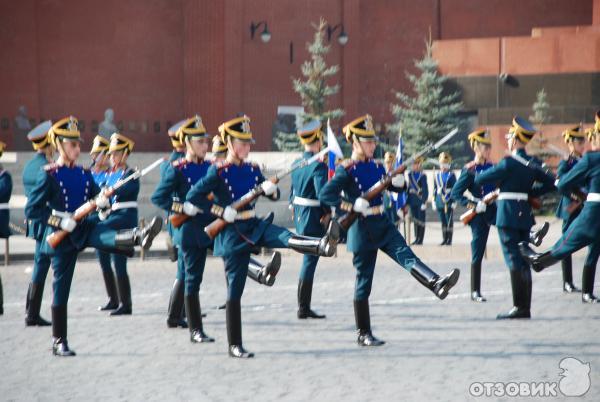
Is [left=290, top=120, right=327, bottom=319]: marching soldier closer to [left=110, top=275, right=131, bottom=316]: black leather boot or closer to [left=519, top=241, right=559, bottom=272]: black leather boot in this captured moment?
[left=110, top=275, right=131, bottom=316]: black leather boot

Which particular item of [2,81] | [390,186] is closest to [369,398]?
[390,186]

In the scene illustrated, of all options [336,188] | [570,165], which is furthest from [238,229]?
[570,165]

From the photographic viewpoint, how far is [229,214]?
27.7 ft

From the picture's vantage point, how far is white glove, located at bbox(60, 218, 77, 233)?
8453mm

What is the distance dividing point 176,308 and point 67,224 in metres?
1.88

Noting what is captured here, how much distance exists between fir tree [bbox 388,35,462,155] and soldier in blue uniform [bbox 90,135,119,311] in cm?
2266

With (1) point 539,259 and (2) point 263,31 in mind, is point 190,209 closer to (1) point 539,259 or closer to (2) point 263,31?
(1) point 539,259

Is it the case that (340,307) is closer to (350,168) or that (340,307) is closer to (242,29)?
(350,168)

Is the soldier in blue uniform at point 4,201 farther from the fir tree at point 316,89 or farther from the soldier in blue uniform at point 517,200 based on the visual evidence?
the fir tree at point 316,89

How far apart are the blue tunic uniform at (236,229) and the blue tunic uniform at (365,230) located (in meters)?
0.62

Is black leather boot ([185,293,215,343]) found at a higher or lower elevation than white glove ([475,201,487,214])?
lower

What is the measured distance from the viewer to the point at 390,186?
29.1ft

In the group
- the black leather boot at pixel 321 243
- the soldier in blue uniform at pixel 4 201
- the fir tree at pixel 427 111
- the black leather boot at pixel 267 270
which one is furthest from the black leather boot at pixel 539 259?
the fir tree at pixel 427 111

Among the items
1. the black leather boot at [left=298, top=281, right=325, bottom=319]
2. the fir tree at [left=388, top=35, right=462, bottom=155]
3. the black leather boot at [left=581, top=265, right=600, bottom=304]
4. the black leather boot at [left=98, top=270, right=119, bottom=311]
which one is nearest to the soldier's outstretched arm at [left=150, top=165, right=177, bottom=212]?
the black leather boot at [left=298, top=281, right=325, bottom=319]
